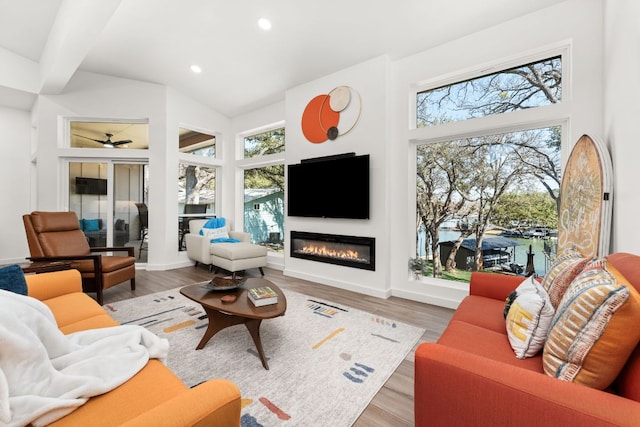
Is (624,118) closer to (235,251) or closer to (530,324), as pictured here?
(530,324)

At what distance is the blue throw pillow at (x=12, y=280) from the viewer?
1.52 m

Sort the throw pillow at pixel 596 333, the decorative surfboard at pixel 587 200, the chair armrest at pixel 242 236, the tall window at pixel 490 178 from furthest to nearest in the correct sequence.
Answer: the chair armrest at pixel 242 236, the tall window at pixel 490 178, the decorative surfboard at pixel 587 200, the throw pillow at pixel 596 333

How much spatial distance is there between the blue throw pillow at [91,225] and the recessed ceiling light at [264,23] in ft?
14.5

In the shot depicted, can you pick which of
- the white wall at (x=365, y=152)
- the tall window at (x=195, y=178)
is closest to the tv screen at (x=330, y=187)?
the white wall at (x=365, y=152)

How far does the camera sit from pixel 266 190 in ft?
17.8

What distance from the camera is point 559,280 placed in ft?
4.56

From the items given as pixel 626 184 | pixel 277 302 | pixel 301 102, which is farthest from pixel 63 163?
pixel 626 184

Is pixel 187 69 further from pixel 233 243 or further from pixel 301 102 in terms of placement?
pixel 233 243

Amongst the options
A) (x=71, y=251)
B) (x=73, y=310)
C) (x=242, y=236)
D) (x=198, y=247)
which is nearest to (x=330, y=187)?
(x=242, y=236)

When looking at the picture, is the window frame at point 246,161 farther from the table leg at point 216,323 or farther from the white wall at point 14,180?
the white wall at point 14,180

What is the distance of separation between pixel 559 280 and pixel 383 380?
119 cm

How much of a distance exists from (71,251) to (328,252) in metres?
3.29

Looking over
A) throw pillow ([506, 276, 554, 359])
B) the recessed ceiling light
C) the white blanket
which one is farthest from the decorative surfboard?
the recessed ceiling light

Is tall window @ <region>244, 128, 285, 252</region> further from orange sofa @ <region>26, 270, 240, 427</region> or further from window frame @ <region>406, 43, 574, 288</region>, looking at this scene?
orange sofa @ <region>26, 270, 240, 427</region>
